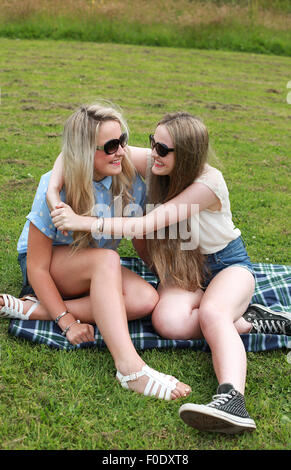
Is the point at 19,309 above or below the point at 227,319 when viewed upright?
below

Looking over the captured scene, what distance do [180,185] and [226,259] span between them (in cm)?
51

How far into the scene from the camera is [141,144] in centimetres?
653

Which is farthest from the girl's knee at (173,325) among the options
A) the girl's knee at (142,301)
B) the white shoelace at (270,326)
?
the white shoelace at (270,326)

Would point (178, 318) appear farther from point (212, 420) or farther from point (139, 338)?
point (212, 420)

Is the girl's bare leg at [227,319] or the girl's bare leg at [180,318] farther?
the girl's bare leg at [180,318]

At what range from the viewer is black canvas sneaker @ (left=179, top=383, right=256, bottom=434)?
7.16ft

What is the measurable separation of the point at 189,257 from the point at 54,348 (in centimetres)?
91

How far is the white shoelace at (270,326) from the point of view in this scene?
9.98 feet

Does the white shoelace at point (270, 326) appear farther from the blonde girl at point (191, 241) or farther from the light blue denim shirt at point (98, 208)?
the light blue denim shirt at point (98, 208)

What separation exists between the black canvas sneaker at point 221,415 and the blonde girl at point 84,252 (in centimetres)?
60

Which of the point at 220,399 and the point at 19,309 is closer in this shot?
the point at 220,399

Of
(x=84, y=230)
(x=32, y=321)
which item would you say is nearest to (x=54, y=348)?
(x=32, y=321)

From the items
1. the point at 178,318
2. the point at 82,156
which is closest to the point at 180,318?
the point at 178,318
